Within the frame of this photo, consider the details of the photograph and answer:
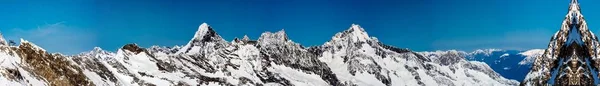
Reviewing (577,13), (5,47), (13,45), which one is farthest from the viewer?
(13,45)

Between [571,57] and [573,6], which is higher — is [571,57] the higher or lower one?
the lower one

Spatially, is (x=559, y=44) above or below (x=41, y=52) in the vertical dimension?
below

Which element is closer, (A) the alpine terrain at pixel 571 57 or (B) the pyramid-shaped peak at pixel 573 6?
(A) the alpine terrain at pixel 571 57

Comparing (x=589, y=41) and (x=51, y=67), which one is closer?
(x=589, y=41)

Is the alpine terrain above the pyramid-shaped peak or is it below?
below

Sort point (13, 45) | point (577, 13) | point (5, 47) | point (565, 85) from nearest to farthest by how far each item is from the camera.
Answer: point (565, 85) → point (577, 13) → point (5, 47) → point (13, 45)

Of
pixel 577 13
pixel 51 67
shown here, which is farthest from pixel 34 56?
pixel 577 13

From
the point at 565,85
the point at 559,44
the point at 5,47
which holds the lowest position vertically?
the point at 565,85

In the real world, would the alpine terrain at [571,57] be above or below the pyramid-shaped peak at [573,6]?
below

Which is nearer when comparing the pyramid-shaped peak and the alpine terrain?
the alpine terrain

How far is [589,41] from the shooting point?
2897 cm

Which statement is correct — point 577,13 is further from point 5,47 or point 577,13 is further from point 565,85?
Result: point 5,47

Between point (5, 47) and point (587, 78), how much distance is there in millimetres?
118852

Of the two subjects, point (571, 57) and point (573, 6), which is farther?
point (573, 6)
